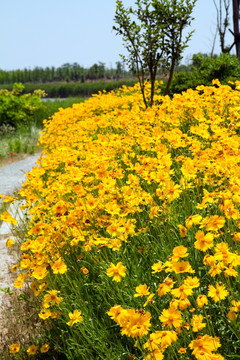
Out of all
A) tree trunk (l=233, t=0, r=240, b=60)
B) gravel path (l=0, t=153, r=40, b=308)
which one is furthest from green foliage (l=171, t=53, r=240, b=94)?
gravel path (l=0, t=153, r=40, b=308)

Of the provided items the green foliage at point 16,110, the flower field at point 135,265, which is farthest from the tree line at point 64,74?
Result: the flower field at point 135,265

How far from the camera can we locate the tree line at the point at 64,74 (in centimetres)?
9289

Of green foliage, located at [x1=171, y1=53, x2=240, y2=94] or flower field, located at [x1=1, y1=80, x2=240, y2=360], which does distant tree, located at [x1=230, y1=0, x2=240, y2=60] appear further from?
flower field, located at [x1=1, y1=80, x2=240, y2=360]

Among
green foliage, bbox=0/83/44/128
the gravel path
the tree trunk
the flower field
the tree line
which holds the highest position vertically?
the tree line

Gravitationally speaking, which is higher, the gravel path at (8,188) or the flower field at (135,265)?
the flower field at (135,265)

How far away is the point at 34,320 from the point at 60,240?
0.83 m

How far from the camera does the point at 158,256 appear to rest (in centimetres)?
239

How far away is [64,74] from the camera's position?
97875mm

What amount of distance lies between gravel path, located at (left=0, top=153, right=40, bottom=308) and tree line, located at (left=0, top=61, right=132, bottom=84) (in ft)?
279

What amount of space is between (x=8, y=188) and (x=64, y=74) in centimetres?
9601

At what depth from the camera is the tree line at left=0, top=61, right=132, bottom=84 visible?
92.9 metres

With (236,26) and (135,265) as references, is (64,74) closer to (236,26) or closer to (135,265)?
(236,26)

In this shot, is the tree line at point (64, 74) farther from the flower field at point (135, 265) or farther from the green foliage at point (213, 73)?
the flower field at point (135, 265)

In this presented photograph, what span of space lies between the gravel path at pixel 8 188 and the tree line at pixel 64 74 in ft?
279
